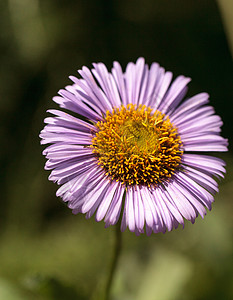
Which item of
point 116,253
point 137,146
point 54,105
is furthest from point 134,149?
point 54,105

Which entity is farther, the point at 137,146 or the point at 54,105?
the point at 54,105

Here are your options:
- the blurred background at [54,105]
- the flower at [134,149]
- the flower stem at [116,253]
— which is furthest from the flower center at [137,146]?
the blurred background at [54,105]

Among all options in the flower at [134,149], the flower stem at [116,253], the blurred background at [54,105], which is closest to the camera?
the flower at [134,149]

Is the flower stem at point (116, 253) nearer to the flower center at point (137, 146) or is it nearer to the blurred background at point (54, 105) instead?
the flower center at point (137, 146)

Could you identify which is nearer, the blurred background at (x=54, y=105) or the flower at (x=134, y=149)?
the flower at (x=134, y=149)

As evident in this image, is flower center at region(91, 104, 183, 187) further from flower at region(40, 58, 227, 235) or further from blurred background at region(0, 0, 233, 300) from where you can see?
blurred background at region(0, 0, 233, 300)

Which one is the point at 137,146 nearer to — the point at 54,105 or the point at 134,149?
the point at 134,149
